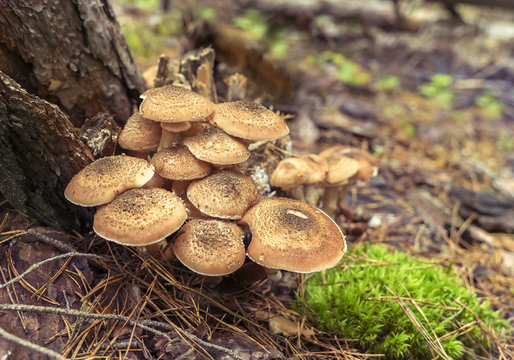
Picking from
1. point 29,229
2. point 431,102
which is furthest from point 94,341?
point 431,102

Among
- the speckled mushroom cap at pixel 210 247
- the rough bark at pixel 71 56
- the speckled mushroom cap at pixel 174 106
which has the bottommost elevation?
the speckled mushroom cap at pixel 210 247

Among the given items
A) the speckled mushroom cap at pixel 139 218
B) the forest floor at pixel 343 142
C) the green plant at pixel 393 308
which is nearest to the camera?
the speckled mushroom cap at pixel 139 218

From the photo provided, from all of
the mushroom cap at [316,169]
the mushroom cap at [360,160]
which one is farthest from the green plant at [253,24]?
the mushroom cap at [316,169]

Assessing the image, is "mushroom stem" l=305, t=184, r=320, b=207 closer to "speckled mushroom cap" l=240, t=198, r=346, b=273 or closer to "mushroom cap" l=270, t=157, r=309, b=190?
"mushroom cap" l=270, t=157, r=309, b=190

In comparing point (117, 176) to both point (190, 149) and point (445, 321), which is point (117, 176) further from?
point (445, 321)

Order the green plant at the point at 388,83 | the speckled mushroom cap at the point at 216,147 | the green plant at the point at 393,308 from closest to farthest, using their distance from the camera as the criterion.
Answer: the speckled mushroom cap at the point at 216,147
the green plant at the point at 393,308
the green plant at the point at 388,83

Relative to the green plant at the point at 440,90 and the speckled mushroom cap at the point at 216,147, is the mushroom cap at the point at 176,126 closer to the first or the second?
the speckled mushroom cap at the point at 216,147
